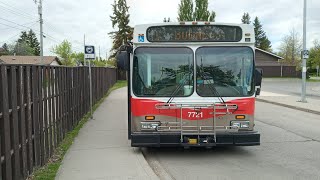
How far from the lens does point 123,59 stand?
8539 millimetres

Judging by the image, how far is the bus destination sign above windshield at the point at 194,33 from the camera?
8578 millimetres

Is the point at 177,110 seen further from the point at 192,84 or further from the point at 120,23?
the point at 120,23

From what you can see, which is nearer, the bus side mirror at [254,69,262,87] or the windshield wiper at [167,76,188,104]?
the windshield wiper at [167,76,188,104]

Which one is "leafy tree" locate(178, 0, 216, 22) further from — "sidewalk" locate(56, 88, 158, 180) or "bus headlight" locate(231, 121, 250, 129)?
"bus headlight" locate(231, 121, 250, 129)

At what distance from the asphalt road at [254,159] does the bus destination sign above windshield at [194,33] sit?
8.30ft

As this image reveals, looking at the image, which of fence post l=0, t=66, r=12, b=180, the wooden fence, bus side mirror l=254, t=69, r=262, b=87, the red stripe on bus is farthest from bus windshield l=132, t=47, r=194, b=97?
fence post l=0, t=66, r=12, b=180

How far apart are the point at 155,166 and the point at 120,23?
187 ft

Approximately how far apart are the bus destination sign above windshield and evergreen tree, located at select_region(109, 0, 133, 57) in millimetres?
54436

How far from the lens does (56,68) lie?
9.21m

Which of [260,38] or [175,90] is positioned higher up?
[260,38]

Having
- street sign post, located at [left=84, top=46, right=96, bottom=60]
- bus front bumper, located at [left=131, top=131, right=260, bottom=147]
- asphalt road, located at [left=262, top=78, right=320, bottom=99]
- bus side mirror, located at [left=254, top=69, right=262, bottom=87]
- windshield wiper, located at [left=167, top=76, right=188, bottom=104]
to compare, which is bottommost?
asphalt road, located at [left=262, top=78, right=320, bottom=99]

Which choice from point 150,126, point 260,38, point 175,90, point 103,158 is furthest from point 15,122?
point 260,38

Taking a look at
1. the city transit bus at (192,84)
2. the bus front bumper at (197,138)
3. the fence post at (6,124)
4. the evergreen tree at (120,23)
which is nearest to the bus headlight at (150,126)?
the city transit bus at (192,84)

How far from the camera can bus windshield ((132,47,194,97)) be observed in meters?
8.44
